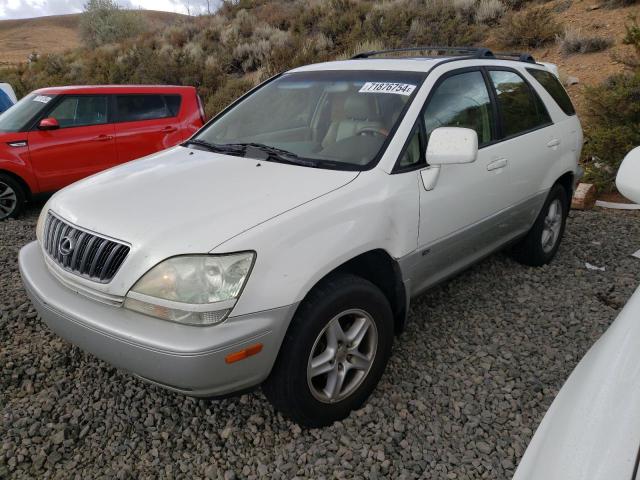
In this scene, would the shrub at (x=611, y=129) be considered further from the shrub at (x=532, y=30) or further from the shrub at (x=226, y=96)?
the shrub at (x=226, y=96)

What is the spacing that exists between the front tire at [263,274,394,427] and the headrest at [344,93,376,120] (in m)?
1.04

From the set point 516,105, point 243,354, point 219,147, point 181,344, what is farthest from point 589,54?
point 181,344

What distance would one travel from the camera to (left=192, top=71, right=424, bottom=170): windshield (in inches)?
110

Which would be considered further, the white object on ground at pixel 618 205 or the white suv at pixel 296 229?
the white object on ground at pixel 618 205

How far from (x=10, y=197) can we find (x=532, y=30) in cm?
1075

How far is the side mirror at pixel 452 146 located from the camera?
2.55 meters

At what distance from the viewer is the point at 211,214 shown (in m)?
2.24

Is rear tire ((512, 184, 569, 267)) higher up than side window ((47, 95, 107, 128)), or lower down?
lower down

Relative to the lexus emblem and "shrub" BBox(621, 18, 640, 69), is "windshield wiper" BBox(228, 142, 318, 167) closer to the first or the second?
the lexus emblem

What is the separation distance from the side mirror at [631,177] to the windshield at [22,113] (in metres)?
6.51

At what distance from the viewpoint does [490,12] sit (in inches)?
510

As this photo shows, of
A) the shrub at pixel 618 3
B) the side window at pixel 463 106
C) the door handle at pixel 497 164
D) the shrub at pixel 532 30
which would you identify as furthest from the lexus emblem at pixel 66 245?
the shrub at pixel 618 3

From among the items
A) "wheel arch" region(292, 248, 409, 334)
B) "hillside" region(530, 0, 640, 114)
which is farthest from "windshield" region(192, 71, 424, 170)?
"hillside" region(530, 0, 640, 114)

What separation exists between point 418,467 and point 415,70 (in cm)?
218
